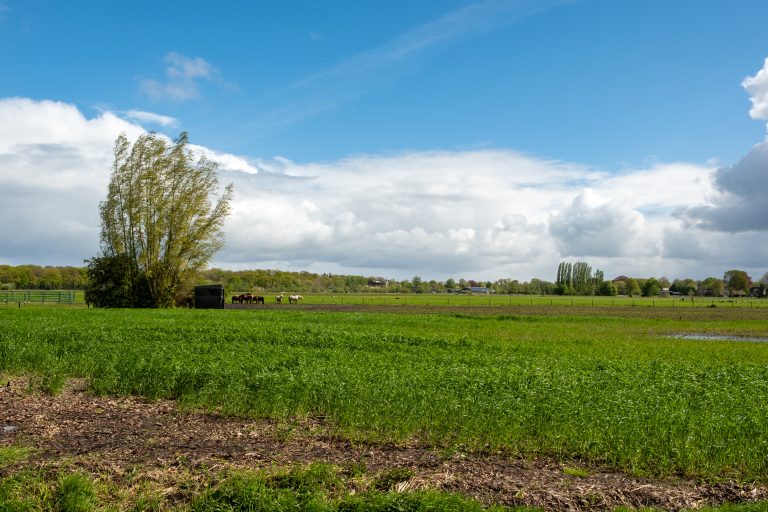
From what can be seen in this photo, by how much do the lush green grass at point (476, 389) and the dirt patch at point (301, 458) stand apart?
64 cm

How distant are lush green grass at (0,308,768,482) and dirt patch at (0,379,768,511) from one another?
0.64 m

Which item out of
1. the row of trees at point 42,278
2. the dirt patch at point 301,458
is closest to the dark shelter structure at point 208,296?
the dirt patch at point 301,458

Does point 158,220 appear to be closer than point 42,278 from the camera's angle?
Yes

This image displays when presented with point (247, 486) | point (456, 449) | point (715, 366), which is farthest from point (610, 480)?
point (715, 366)

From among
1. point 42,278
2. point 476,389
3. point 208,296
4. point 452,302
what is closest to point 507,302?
point 452,302

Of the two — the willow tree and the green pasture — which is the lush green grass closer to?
the willow tree

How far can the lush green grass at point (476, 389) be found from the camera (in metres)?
10.3

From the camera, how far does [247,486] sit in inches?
307

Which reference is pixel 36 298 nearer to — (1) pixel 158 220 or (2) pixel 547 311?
(1) pixel 158 220

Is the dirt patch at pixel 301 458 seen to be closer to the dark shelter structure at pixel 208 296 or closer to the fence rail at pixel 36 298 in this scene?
the dark shelter structure at pixel 208 296

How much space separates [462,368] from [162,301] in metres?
50.6

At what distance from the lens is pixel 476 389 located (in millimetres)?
13750

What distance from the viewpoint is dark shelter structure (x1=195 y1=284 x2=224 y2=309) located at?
61.9 metres

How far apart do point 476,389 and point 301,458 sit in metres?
5.54
